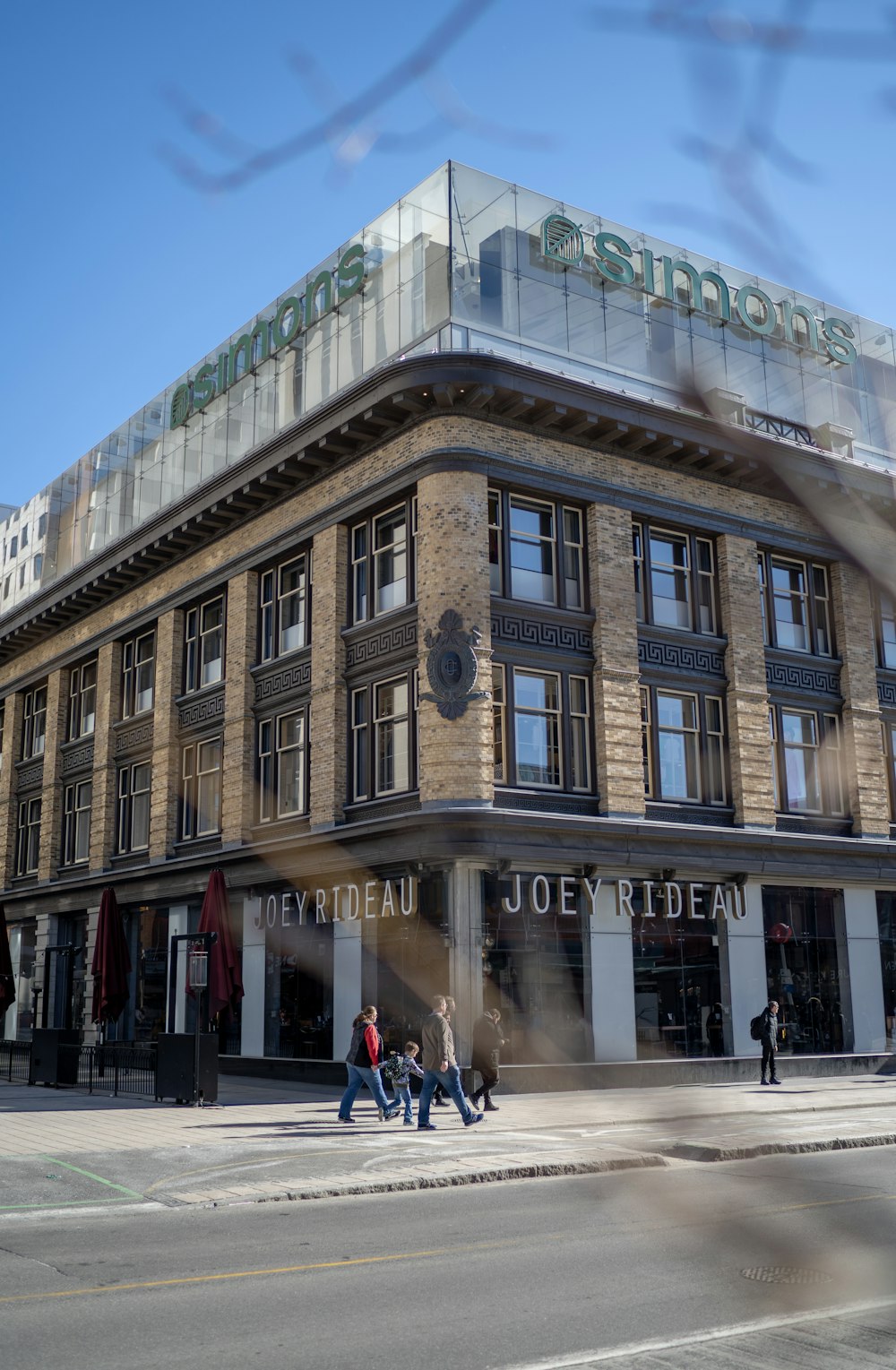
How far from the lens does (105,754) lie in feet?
126

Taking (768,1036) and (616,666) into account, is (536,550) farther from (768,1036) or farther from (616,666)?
(768,1036)

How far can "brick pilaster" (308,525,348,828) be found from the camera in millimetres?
28672

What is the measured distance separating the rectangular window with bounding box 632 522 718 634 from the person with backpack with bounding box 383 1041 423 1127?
482 inches

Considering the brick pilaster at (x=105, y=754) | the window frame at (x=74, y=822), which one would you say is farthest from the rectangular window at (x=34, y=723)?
the brick pilaster at (x=105, y=754)

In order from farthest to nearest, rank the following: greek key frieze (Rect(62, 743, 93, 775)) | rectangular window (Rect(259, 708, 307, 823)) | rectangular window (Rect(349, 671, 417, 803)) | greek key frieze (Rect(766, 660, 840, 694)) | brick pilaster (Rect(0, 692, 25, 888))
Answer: brick pilaster (Rect(0, 692, 25, 888)), greek key frieze (Rect(62, 743, 93, 775)), greek key frieze (Rect(766, 660, 840, 694)), rectangular window (Rect(259, 708, 307, 823)), rectangular window (Rect(349, 671, 417, 803))

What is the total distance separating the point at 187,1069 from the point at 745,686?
15.3m

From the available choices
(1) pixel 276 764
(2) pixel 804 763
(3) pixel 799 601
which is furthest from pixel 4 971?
(3) pixel 799 601

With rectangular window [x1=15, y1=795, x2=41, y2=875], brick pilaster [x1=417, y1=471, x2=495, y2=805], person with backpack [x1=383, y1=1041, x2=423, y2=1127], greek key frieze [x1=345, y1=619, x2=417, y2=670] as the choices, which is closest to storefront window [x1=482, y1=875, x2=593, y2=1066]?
brick pilaster [x1=417, y1=471, x2=495, y2=805]

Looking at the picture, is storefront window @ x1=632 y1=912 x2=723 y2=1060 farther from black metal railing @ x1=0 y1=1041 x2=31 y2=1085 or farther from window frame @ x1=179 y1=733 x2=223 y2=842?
black metal railing @ x1=0 y1=1041 x2=31 y2=1085

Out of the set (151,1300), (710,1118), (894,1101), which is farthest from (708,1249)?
(894,1101)

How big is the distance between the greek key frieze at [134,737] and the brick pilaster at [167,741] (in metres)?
0.60

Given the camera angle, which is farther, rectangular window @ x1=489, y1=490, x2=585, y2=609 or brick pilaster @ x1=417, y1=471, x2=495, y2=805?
rectangular window @ x1=489, y1=490, x2=585, y2=609

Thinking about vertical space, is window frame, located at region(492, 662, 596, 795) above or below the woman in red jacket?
above

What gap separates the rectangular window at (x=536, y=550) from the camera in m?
27.4
